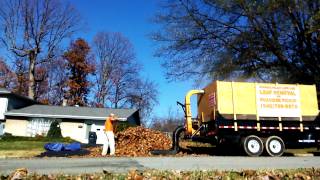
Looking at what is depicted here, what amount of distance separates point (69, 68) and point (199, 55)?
3869cm

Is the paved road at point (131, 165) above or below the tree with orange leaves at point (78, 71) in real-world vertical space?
below

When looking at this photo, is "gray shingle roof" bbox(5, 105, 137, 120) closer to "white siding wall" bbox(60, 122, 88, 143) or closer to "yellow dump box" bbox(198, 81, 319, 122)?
"white siding wall" bbox(60, 122, 88, 143)

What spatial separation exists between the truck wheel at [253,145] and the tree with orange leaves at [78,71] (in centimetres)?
4549

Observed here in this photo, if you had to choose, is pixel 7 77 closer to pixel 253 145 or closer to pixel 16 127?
pixel 16 127

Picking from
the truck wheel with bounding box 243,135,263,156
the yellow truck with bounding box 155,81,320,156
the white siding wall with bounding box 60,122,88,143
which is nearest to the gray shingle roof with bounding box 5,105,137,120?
the white siding wall with bounding box 60,122,88,143

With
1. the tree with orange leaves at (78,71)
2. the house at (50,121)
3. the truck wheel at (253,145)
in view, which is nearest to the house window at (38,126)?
the house at (50,121)

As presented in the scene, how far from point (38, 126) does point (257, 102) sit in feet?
96.2

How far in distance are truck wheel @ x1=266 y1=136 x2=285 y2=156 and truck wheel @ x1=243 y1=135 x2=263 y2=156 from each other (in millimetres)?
320

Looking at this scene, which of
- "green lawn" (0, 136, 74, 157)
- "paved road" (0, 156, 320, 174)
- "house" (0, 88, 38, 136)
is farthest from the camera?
"house" (0, 88, 38, 136)

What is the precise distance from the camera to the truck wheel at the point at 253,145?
56.6 feet

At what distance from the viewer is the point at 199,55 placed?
27.8 metres

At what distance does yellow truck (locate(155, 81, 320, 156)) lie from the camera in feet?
57.2

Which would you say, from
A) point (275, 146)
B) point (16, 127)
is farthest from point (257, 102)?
point (16, 127)

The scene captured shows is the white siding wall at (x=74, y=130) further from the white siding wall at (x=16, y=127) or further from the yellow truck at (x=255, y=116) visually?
the yellow truck at (x=255, y=116)
